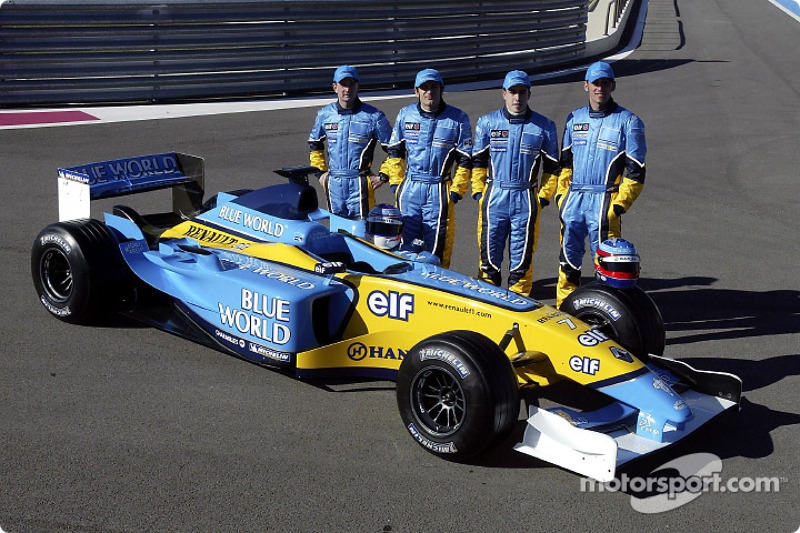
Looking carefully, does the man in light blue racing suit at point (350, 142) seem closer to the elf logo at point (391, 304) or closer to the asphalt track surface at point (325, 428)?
the asphalt track surface at point (325, 428)

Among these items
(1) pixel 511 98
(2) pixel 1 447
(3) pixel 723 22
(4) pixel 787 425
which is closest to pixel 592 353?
(4) pixel 787 425

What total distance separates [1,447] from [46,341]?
182 centimetres

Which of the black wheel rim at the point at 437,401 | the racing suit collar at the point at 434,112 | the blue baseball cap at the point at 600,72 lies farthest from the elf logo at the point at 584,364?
the racing suit collar at the point at 434,112

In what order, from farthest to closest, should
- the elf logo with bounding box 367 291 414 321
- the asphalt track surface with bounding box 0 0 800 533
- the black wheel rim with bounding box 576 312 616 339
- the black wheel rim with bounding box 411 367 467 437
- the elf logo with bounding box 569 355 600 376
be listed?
the black wheel rim with bounding box 576 312 616 339
the elf logo with bounding box 367 291 414 321
the elf logo with bounding box 569 355 600 376
the black wheel rim with bounding box 411 367 467 437
the asphalt track surface with bounding box 0 0 800 533

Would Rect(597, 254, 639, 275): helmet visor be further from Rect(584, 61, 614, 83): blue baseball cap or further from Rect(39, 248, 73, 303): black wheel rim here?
Rect(39, 248, 73, 303): black wheel rim

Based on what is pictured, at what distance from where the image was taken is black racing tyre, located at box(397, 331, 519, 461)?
527cm

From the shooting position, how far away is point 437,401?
5645 millimetres

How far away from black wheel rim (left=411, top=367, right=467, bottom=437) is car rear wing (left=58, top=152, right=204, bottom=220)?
3.78m

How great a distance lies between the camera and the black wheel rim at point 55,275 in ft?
25.1

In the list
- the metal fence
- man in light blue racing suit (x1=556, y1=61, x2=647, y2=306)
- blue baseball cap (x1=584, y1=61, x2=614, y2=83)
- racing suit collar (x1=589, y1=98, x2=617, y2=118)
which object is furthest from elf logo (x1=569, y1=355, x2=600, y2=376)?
the metal fence

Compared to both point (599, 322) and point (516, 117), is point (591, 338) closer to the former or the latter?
point (599, 322)

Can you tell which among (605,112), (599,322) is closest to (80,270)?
(599,322)

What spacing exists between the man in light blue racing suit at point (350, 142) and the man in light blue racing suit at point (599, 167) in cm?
185

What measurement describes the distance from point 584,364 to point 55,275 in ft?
14.8
